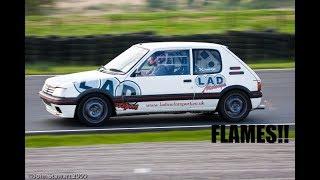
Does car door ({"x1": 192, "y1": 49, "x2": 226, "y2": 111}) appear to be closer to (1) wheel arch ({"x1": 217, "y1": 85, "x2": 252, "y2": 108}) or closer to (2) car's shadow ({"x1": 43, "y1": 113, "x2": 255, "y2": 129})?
(1) wheel arch ({"x1": 217, "y1": 85, "x2": 252, "y2": 108})

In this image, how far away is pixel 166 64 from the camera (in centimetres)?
911

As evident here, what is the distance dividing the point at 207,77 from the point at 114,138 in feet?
6.43

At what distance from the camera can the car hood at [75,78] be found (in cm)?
872

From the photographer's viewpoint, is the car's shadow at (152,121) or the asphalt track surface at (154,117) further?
the car's shadow at (152,121)

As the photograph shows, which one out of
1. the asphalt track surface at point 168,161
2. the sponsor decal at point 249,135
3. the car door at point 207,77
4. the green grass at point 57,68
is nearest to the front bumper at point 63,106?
the green grass at point 57,68

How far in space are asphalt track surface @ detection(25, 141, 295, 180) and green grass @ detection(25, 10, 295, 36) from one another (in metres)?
1.54

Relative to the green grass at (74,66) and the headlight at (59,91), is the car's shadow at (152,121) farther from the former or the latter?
the green grass at (74,66)

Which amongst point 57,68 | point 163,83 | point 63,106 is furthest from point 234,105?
point 57,68

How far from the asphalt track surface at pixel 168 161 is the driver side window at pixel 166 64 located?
225 centimetres

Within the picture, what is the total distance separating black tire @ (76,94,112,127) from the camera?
8.68 metres
